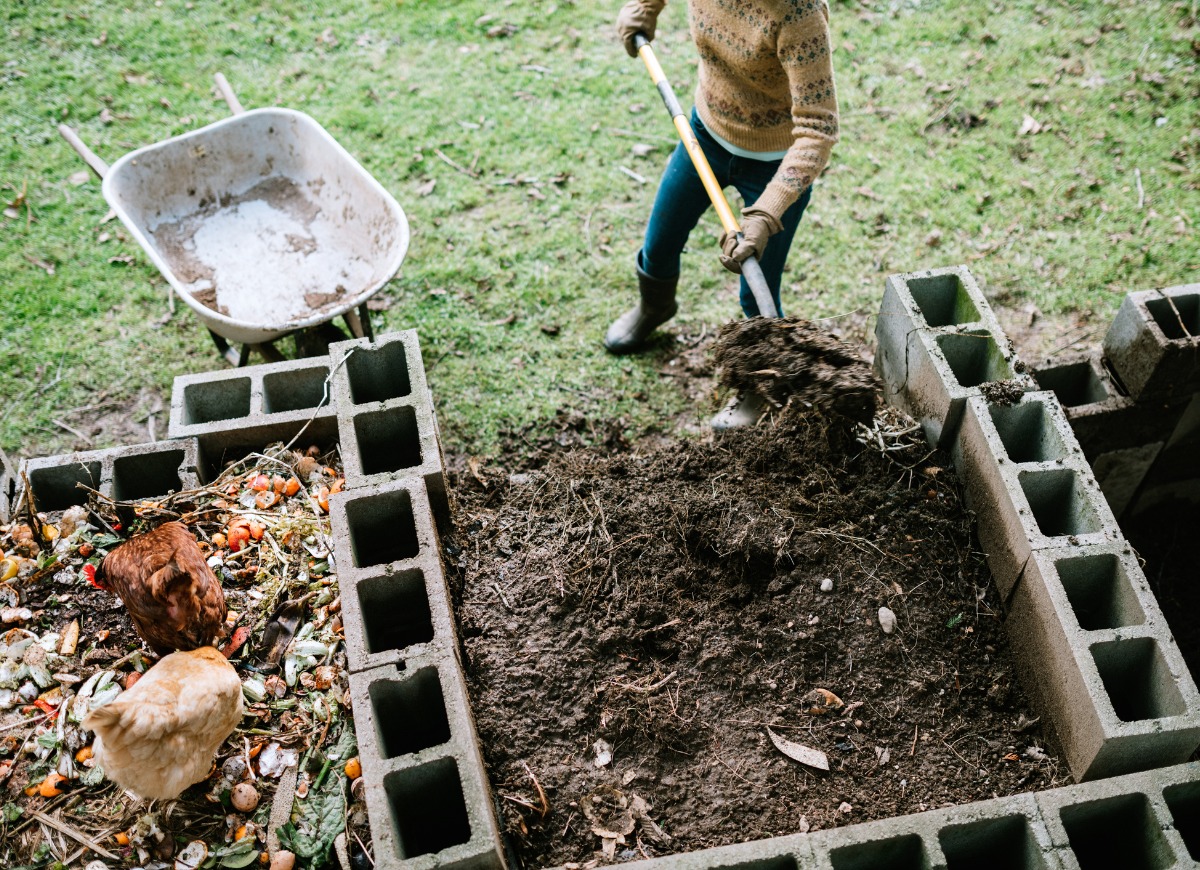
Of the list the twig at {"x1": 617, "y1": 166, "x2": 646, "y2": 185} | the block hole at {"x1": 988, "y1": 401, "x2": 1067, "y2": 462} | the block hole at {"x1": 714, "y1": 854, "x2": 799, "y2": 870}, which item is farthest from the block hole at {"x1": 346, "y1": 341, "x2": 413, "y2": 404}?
the twig at {"x1": 617, "y1": 166, "x2": 646, "y2": 185}

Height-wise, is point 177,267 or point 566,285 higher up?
point 177,267

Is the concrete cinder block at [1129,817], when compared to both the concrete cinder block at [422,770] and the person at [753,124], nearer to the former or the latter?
the concrete cinder block at [422,770]

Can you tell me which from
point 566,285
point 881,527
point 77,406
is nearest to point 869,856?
point 881,527

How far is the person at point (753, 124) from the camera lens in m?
3.54

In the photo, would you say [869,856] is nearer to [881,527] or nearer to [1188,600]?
[881,527]

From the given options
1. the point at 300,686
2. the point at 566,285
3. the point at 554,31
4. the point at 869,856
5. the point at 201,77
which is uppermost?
the point at 201,77

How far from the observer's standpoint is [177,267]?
16.4 ft

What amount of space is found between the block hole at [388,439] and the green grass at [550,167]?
1.15 metres

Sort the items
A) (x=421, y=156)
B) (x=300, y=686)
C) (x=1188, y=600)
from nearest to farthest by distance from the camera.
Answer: (x=300, y=686)
(x=1188, y=600)
(x=421, y=156)

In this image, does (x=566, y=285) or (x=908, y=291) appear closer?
(x=908, y=291)

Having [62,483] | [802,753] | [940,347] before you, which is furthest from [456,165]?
[802,753]

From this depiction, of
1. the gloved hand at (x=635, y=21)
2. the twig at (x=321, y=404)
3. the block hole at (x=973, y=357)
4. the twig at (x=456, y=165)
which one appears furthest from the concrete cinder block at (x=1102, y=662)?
the twig at (x=456, y=165)

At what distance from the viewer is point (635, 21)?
477cm

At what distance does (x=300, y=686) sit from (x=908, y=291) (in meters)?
2.96
